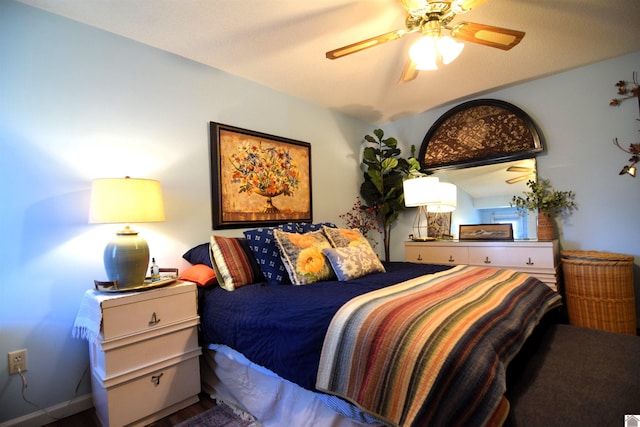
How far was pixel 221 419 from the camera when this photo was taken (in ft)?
5.60

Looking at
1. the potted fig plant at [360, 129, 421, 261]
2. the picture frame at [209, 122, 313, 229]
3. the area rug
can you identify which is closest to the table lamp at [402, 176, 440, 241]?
the potted fig plant at [360, 129, 421, 261]

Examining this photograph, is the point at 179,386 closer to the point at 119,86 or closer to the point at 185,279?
the point at 185,279

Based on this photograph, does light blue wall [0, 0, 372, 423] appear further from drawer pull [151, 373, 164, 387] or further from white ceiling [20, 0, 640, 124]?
drawer pull [151, 373, 164, 387]

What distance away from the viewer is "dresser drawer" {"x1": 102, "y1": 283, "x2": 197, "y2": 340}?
1554mm

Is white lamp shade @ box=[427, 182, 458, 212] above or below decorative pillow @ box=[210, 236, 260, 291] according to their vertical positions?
above

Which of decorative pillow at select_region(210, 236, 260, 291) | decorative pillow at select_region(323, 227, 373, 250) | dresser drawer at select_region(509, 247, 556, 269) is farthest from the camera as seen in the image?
dresser drawer at select_region(509, 247, 556, 269)

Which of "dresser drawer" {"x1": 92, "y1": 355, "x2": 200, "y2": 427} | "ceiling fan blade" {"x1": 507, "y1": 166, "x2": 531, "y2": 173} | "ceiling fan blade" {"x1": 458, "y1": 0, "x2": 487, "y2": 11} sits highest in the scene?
"ceiling fan blade" {"x1": 458, "y1": 0, "x2": 487, "y2": 11}

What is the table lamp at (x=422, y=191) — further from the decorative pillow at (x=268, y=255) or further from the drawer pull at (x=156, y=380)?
the drawer pull at (x=156, y=380)

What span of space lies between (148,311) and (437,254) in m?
2.76

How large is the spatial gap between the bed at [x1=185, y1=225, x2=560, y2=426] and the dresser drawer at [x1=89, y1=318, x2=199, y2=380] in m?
0.12

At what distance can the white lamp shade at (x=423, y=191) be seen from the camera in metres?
3.09

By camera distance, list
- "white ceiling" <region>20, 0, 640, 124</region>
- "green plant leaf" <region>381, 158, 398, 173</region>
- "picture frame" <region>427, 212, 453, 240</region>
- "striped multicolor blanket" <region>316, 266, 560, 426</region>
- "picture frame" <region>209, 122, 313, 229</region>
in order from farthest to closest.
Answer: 1. "green plant leaf" <region>381, 158, 398, 173</region>
2. "picture frame" <region>427, 212, 453, 240</region>
3. "picture frame" <region>209, 122, 313, 229</region>
4. "white ceiling" <region>20, 0, 640, 124</region>
5. "striped multicolor blanket" <region>316, 266, 560, 426</region>

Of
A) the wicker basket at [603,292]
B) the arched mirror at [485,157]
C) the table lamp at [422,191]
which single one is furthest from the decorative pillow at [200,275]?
the wicker basket at [603,292]

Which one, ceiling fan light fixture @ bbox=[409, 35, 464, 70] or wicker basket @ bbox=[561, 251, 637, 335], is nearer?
ceiling fan light fixture @ bbox=[409, 35, 464, 70]
